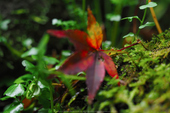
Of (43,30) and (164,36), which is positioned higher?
(43,30)

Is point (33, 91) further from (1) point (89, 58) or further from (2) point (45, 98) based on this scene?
(1) point (89, 58)

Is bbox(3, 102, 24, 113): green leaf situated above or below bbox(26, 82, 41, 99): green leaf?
below

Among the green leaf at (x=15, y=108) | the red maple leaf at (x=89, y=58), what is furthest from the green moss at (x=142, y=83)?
the green leaf at (x=15, y=108)

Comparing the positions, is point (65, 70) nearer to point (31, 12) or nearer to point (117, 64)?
point (117, 64)

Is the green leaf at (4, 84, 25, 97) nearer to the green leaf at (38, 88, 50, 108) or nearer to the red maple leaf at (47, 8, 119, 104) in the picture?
the green leaf at (38, 88, 50, 108)

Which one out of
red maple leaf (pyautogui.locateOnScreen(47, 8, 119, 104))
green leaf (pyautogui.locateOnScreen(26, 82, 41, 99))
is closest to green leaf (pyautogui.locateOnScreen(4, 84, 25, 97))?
green leaf (pyautogui.locateOnScreen(26, 82, 41, 99))

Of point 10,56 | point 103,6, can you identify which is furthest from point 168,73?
point 103,6

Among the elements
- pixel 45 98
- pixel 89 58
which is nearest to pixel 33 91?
pixel 45 98

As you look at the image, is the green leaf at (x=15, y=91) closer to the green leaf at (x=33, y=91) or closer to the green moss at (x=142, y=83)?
the green leaf at (x=33, y=91)

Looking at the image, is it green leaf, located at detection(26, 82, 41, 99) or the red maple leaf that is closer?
the red maple leaf
